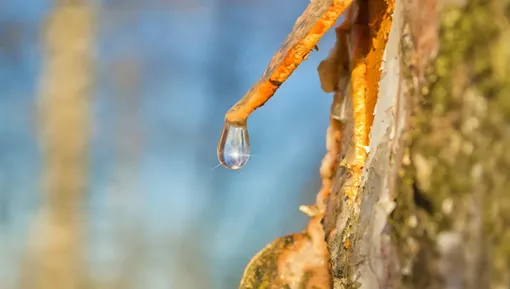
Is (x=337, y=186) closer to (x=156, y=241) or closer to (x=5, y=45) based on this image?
(x=156, y=241)

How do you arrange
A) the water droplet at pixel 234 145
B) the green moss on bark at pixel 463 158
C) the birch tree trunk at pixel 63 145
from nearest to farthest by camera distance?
the green moss on bark at pixel 463 158
the water droplet at pixel 234 145
the birch tree trunk at pixel 63 145

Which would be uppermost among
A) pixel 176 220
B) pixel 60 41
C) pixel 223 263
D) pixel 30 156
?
pixel 60 41

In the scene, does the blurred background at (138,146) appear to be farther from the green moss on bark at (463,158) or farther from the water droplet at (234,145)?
the green moss on bark at (463,158)

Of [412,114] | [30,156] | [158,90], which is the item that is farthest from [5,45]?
[412,114]

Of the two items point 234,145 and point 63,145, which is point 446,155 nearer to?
point 234,145

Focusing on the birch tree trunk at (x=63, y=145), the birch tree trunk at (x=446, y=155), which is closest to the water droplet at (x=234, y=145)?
the birch tree trunk at (x=446, y=155)
